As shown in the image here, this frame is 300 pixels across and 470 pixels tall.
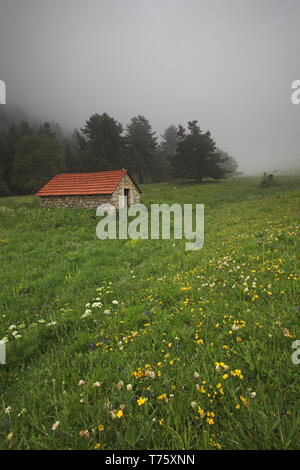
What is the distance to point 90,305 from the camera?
5551 millimetres

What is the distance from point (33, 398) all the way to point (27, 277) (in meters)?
6.26

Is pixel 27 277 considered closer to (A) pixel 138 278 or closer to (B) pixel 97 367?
(A) pixel 138 278

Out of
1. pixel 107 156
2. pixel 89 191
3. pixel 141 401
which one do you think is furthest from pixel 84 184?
pixel 107 156

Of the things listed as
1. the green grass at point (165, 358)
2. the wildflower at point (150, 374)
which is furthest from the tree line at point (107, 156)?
the wildflower at point (150, 374)

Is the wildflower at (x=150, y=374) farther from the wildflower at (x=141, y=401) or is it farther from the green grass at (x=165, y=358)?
the wildflower at (x=141, y=401)

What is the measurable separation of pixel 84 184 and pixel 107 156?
130 feet

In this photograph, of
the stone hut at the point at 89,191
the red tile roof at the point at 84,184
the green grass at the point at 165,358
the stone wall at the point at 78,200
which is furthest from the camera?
the red tile roof at the point at 84,184

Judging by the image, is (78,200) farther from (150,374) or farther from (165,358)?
(150,374)

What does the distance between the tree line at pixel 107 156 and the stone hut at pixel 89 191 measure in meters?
31.4

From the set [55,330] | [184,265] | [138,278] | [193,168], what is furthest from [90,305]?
[193,168]

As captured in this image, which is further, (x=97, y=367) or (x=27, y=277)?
(x=27, y=277)

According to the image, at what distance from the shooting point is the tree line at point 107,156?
170 feet

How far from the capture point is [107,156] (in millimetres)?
59688

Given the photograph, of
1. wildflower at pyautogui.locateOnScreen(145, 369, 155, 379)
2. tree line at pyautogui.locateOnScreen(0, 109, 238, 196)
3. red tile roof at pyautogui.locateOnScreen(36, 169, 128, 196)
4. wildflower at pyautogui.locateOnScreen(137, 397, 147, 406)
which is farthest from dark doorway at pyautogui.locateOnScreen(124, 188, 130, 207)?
tree line at pyautogui.locateOnScreen(0, 109, 238, 196)
